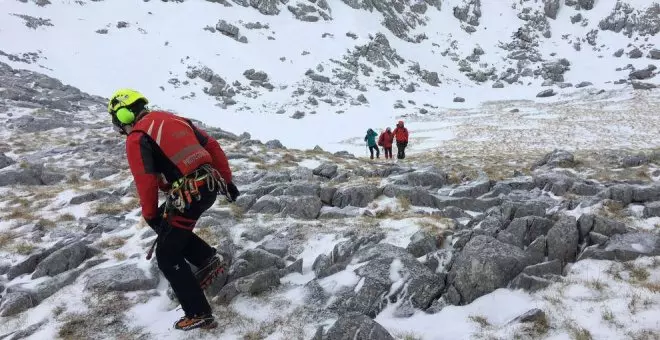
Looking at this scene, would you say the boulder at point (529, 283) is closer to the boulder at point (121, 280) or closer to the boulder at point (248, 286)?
the boulder at point (248, 286)

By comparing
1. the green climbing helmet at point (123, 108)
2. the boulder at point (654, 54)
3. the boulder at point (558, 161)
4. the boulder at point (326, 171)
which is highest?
the boulder at point (654, 54)

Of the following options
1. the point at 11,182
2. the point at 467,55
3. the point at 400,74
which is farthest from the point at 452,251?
the point at 467,55

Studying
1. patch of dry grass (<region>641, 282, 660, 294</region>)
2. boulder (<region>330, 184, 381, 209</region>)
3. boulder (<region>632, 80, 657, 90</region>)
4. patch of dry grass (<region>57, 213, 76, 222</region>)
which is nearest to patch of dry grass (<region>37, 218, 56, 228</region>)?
patch of dry grass (<region>57, 213, 76, 222</region>)

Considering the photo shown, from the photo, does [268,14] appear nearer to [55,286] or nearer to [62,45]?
[62,45]

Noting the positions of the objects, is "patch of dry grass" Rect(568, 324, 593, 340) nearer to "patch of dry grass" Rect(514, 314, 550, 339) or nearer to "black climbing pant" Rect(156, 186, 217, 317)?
"patch of dry grass" Rect(514, 314, 550, 339)

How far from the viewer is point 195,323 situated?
17.9 ft

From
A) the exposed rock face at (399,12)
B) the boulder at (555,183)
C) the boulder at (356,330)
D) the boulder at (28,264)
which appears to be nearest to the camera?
the boulder at (356,330)

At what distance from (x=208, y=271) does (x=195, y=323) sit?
3.20 feet

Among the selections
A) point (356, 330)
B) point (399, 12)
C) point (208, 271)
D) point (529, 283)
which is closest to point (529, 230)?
point (529, 283)

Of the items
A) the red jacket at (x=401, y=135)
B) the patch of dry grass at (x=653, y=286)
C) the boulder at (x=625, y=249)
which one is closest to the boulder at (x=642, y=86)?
the red jacket at (x=401, y=135)

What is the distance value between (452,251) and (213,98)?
44.6 meters

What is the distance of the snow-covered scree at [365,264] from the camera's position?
5422mm

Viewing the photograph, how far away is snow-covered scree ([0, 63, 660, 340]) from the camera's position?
542cm

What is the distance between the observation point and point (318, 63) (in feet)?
192
